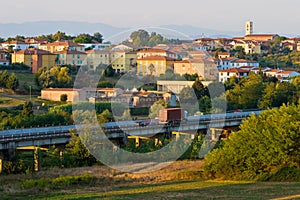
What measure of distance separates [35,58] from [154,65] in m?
10.6

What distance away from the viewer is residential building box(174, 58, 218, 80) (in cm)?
5182

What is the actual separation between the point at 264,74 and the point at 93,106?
74.6 feet

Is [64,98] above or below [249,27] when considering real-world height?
below

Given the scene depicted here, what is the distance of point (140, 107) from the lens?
41781 mm

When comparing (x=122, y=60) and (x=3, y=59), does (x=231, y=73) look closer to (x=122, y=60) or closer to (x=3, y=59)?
(x=122, y=60)

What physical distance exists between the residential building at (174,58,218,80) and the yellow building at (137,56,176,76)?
2.29 ft

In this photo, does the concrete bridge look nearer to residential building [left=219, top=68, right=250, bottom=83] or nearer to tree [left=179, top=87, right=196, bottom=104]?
tree [left=179, top=87, right=196, bottom=104]

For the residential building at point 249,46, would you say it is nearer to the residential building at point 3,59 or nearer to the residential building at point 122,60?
the residential building at point 122,60

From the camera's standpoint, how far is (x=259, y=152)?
70.4 feet

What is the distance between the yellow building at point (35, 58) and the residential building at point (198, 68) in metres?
11.1

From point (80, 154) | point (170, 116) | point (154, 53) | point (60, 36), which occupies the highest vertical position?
point (60, 36)

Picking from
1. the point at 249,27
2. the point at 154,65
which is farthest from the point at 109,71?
the point at 249,27

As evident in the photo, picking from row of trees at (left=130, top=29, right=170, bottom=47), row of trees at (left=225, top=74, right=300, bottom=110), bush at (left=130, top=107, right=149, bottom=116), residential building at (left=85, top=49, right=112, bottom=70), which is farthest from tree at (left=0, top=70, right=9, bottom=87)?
row of trees at (left=225, top=74, right=300, bottom=110)

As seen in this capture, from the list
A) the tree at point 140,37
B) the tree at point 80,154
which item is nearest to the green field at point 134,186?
the tree at point 80,154
